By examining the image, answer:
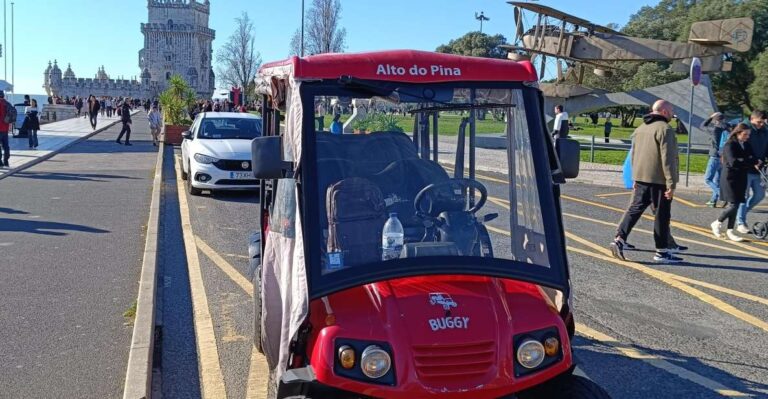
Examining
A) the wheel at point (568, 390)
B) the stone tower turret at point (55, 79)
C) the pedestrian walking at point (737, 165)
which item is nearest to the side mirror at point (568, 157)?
the wheel at point (568, 390)

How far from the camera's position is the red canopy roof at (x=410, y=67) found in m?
3.54

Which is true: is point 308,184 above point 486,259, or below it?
above

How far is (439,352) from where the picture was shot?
311cm

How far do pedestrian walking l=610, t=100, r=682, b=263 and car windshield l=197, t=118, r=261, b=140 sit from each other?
345 inches

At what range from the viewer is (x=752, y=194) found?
10938 millimetres

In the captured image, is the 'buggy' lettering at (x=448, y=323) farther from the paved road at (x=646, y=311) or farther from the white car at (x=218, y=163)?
the white car at (x=218, y=163)

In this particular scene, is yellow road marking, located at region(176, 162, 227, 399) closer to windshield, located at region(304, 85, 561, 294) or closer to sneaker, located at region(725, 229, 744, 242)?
windshield, located at region(304, 85, 561, 294)

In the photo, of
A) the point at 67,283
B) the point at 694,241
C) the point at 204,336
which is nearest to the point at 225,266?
the point at 67,283

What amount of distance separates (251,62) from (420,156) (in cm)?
6116

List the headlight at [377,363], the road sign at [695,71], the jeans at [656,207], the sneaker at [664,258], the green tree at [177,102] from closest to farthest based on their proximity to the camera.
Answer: the headlight at [377,363], the jeans at [656,207], the sneaker at [664,258], the road sign at [695,71], the green tree at [177,102]

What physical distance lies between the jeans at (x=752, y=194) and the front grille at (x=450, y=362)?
29.9 ft

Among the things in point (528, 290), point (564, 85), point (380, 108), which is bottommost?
point (528, 290)

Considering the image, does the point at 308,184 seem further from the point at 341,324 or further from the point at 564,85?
the point at 564,85

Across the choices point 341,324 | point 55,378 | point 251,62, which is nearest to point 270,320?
point 341,324
